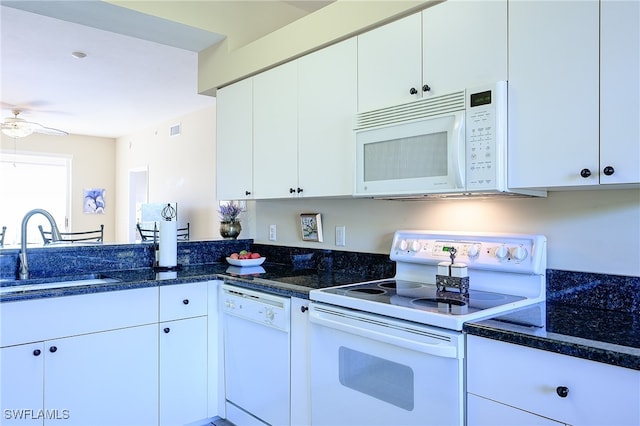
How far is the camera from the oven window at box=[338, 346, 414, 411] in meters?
1.62

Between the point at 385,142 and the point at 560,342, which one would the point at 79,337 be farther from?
the point at 560,342

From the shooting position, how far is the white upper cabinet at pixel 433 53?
1699 millimetres

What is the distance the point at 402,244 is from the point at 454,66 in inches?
33.2

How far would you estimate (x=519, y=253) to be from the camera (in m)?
1.80

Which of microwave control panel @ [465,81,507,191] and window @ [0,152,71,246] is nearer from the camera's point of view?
microwave control panel @ [465,81,507,191]

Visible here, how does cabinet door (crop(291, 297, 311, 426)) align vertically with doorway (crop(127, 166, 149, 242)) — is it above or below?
below

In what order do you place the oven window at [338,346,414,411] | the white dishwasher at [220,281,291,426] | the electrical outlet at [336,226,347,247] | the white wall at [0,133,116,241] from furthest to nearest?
the white wall at [0,133,116,241], the electrical outlet at [336,226,347,247], the white dishwasher at [220,281,291,426], the oven window at [338,346,414,411]

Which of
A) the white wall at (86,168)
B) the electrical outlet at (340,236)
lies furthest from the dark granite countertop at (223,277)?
the white wall at (86,168)

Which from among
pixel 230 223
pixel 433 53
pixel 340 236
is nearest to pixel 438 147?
pixel 433 53

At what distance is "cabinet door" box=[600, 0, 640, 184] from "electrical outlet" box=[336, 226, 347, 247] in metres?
1.50

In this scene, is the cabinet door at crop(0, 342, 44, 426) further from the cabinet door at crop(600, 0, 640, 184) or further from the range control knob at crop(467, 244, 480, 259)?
the cabinet door at crop(600, 0, 640, 184)

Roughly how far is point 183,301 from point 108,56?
2.53 meters

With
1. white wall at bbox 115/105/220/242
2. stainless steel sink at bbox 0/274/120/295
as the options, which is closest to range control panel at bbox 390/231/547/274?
stainless steel sink at bbox 0/274/120/295
